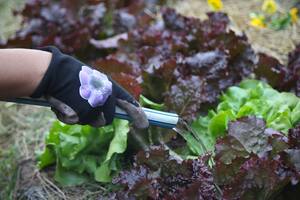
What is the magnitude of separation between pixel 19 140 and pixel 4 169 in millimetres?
297

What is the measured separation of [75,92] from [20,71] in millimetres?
191

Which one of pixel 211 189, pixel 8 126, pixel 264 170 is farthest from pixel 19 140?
pixel 264 170

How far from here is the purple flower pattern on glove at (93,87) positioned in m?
1.63

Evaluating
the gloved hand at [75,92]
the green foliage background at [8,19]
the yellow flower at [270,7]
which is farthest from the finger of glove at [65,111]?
the yellow flower at [270,7]

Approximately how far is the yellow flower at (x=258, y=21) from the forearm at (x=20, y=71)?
2.20 m

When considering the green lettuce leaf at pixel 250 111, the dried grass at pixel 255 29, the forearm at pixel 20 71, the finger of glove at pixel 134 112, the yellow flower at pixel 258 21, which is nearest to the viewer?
the forearm at pixel 20 71

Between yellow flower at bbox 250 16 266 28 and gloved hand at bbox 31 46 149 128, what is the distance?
207 centimetres

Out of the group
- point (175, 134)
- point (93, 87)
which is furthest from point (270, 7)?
point (93, 87)

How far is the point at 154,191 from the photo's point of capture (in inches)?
67.4

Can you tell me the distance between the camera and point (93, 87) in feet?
5.39

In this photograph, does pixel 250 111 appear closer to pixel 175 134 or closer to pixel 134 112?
pixel 175 134

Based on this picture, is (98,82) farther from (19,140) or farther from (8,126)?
(8,126)

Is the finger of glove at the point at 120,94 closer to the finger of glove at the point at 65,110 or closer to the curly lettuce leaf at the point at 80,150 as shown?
the finger of glove at the point at 65,110

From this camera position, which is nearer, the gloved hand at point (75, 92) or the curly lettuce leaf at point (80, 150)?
the gloved hand at point (75, 92)
